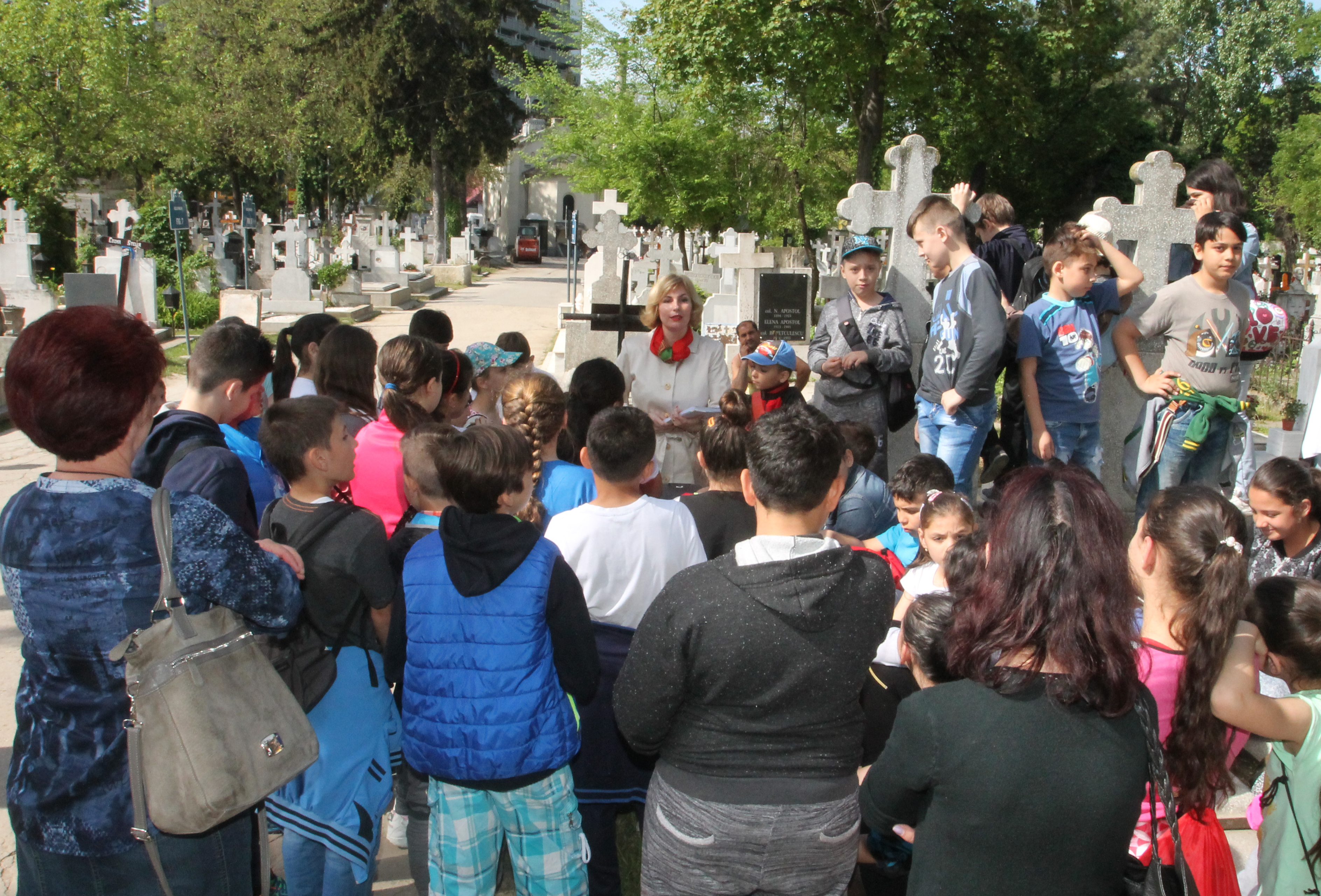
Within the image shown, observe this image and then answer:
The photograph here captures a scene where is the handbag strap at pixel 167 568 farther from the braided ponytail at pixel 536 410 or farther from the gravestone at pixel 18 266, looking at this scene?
the gravestone at pixel 18 266

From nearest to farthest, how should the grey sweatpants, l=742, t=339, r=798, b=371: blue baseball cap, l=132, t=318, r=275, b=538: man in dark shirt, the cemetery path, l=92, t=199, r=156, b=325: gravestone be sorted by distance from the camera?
the grey sweatpants, l=132, t=318, r=275, b=538: man in dark shirt, l=742, t=339, r=798, b=371: blue baseball cap, l=92, t=199, r=156, b=325: gravestone, the cemetery path

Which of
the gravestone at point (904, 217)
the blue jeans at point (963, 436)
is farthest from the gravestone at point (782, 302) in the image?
the blue jeans at point (963, 436)

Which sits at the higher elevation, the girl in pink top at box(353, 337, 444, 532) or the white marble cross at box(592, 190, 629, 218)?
the white marble cross at box(592, 190, 629, 218)

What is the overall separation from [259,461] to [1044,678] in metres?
2.81

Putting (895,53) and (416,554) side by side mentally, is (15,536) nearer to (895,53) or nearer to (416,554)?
(416,554)

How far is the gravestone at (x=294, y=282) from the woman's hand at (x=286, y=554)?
19793 mm

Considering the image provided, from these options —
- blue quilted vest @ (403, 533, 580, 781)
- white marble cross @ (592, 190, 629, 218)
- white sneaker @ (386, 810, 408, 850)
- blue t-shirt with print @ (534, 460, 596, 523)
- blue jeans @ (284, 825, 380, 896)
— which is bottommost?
white sneaker @ (386, 810, 408, 850)

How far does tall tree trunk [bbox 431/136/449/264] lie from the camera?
38.0 m

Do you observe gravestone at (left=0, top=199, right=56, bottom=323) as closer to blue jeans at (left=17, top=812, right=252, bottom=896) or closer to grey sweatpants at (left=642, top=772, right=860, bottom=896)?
blue jeans at (left=17, top=812, right=252, bottom=896)

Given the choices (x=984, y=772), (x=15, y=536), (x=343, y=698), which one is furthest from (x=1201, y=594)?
(x=15, y=536)

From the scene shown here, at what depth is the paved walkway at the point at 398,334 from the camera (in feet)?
11.7

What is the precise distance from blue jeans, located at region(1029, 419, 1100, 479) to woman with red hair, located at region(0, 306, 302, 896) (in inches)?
164

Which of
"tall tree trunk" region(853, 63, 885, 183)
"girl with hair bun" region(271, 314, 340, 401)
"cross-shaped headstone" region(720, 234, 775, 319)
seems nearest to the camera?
"girl with hair bun" region(271, 314, 340, 401)

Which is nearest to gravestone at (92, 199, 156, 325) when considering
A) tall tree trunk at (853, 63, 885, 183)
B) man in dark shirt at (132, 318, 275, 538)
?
tall tree trunk at (853, 63, 885, 183)
